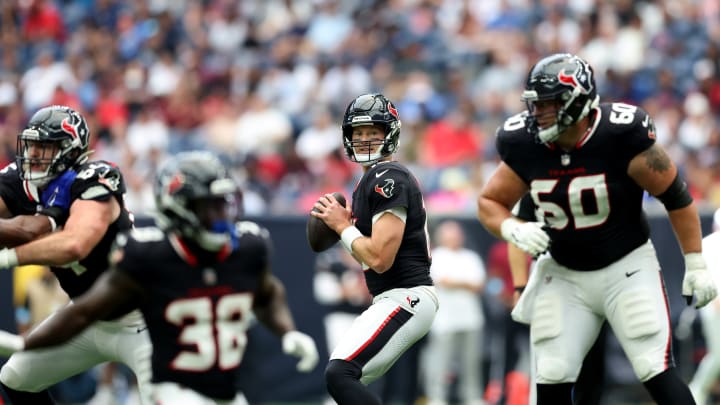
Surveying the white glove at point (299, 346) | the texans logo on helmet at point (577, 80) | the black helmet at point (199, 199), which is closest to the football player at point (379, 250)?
the white glove at point (299, 346)

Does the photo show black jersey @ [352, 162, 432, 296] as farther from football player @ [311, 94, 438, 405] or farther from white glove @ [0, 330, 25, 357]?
white glove @ [0, 330, 25, 357]

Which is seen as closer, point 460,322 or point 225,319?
point 225,319

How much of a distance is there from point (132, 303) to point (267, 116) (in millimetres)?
8973

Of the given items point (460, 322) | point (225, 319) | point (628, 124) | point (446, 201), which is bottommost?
point (460, 322)

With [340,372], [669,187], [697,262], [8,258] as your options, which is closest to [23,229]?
[8,258]

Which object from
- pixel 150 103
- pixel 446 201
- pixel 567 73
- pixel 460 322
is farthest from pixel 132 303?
pixel 150 103

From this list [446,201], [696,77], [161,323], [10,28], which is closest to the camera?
[161,323]

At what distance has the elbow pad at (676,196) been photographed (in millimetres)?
5871

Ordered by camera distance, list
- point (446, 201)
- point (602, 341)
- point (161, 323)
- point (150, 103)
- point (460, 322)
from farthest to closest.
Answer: point (150, 103) < point (446, 201) < point (460, 322) < point (602, 341) < point (161, 323)

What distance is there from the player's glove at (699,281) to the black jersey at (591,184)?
0.27m

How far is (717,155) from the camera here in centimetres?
1214

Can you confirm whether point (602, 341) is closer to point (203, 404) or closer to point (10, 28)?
point (203, 404)

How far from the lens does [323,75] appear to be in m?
14.1

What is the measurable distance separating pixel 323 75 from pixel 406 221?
336 inches
